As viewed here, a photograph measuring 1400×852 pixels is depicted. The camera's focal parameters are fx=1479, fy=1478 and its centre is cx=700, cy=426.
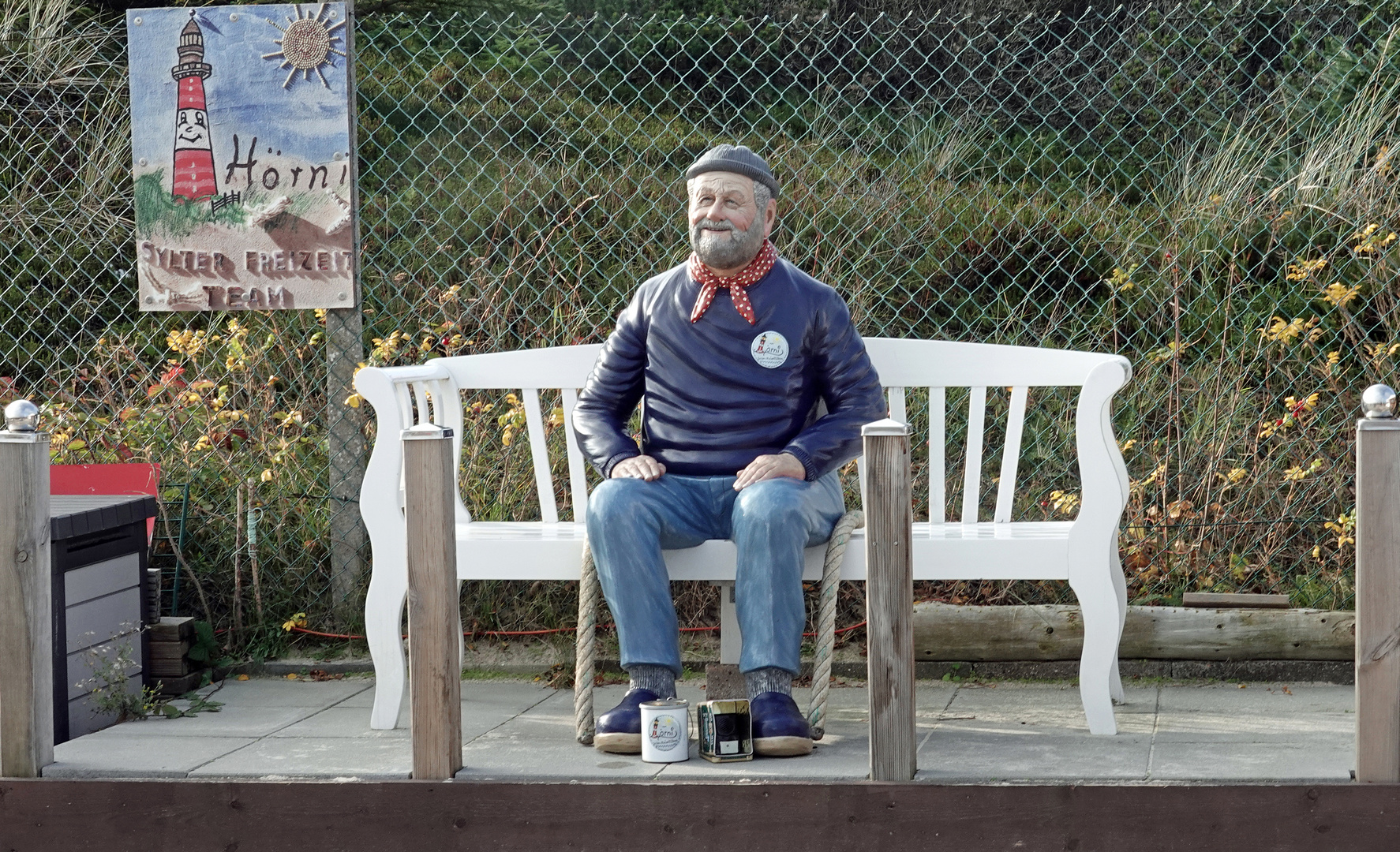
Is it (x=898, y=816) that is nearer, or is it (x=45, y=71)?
(x=898, y=816)

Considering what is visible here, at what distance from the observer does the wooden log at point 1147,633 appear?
174 inches

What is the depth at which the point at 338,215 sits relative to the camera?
479 centimetres

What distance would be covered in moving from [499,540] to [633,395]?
1.75ft

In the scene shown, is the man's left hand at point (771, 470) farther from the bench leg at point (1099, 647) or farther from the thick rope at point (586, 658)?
the bench leg at point (1099, 647)

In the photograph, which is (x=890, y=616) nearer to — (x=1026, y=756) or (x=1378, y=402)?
(x=1026, y=756)

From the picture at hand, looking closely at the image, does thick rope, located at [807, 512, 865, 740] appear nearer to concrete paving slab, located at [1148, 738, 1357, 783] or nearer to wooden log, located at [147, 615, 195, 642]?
concrete paving slab, located at [1148, 738, 1357, 783]

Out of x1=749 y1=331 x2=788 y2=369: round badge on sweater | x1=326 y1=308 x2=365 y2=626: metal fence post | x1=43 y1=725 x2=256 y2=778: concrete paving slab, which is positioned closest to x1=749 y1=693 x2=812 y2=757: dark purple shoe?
x1=749 y1=331 x2=788 y2=369: round badge on sweater

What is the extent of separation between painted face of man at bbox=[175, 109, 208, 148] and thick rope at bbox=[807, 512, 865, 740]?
2546mm

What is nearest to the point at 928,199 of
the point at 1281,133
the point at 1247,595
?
the point at 1281,133

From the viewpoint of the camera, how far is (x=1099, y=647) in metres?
3.71

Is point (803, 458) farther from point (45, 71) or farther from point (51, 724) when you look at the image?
point (45, 71)

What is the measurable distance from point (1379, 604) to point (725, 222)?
5.90ft

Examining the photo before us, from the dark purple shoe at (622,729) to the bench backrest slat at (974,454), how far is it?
117cm

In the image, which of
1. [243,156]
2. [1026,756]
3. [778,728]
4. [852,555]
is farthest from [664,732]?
[243,156]
